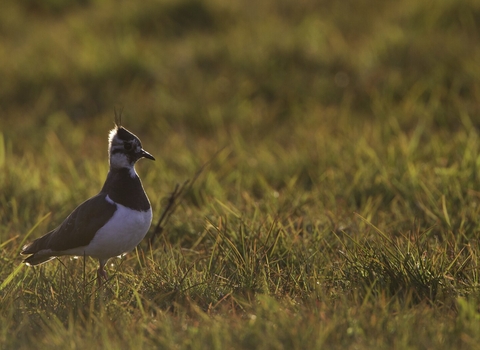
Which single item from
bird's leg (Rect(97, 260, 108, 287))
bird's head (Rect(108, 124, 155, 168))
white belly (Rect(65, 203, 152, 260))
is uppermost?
bird's head (Rect(108, 124, 155, 168))

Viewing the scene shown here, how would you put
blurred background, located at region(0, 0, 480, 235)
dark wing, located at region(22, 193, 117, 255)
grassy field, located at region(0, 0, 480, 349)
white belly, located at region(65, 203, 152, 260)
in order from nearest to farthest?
grassy field, located at region(0, 0, 480, 349)
white belly, located at region(65, 203, 152, 260)
dark wing, located at region(22, 193, 117, 255)
blurred background, located at region(0, 0, 480, 235)

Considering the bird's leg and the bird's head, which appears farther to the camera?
the bird's head

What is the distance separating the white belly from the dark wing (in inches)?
1.7

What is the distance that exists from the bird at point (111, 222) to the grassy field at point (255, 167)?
16 centimetres

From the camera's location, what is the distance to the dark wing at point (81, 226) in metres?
4.37

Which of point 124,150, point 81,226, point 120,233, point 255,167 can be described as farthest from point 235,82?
point 120,233

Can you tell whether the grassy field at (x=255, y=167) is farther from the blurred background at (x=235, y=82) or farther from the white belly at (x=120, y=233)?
the white belly at (x=120, y=233)

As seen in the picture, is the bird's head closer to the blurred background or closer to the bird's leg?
the bird's leg

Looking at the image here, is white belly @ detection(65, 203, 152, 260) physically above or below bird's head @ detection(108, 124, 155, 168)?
below

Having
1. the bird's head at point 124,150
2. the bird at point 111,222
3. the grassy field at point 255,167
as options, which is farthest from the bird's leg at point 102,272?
the bird's head at point 124,150

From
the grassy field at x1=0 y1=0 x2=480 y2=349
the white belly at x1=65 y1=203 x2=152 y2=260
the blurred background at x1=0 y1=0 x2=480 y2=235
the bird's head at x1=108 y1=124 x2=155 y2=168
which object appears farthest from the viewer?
the blurred background at x1=0 y1=0 x2=480 y2=235

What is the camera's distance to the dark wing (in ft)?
14.3

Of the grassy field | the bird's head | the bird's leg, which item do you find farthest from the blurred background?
the bird's leg

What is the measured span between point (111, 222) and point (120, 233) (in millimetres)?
96
